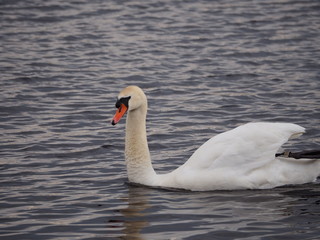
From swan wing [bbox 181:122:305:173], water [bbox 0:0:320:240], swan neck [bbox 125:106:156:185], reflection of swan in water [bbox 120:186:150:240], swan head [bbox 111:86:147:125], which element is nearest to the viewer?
reflection of swan in water [bbox 120:186:150:240]

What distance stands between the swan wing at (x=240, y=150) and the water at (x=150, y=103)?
0.32 m

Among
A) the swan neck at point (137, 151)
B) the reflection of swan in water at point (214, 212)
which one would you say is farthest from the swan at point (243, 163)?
the swan neck at point (137, 151)

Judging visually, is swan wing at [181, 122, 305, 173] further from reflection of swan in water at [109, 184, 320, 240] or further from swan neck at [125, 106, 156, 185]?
swan neck at [125, 106, 156, 185]

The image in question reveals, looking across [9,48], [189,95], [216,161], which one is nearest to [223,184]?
[216,161]

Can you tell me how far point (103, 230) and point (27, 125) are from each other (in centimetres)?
427

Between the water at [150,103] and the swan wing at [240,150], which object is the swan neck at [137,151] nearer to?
the water at [150,103]

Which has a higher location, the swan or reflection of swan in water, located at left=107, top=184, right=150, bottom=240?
the swan

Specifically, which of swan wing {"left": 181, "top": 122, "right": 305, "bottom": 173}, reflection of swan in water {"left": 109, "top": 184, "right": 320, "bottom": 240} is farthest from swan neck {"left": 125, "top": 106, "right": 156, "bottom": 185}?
swan wing {"left": 181, "top": 122, "right": 305, "bottom": 173}

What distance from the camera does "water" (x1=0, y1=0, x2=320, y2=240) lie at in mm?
8188

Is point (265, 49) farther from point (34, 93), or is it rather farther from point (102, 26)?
point (34, 93)

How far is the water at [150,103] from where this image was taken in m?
8.19

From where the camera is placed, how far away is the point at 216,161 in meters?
8.90

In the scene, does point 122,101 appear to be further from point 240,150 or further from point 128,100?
point 240,150

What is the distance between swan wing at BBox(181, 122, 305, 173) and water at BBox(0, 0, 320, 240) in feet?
1.05
